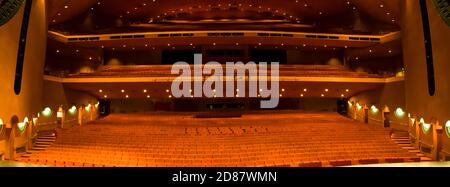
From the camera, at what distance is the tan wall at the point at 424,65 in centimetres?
985

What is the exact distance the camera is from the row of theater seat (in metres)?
9.84

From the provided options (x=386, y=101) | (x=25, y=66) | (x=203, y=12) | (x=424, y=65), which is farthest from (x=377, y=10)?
(x=25, y=66)

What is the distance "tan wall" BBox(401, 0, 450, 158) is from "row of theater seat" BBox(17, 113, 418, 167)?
67.1 inches

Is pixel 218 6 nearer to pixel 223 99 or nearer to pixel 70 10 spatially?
pixel 223 99

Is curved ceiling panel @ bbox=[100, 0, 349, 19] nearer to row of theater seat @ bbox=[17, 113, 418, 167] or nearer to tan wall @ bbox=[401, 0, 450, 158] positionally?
tan wall @ bbox=[401, 0, 450, 158]

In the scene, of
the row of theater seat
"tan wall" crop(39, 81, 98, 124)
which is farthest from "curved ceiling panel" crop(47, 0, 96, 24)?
the row of theater seat

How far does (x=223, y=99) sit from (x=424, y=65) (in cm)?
1328

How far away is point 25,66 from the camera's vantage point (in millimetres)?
11086

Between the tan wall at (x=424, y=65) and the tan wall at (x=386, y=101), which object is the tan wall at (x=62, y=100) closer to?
the tan wall at (x=424, y=65)

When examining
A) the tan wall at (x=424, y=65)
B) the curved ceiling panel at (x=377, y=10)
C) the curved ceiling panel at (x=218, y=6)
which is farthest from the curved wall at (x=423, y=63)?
the curved ceiling panel at (x=218, y=6)

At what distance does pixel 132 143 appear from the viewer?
11547mm

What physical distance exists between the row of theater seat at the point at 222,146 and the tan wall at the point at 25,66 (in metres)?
1.70

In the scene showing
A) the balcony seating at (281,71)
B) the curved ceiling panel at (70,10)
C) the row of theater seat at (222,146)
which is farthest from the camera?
the curved ceiling panel at (70,10)
